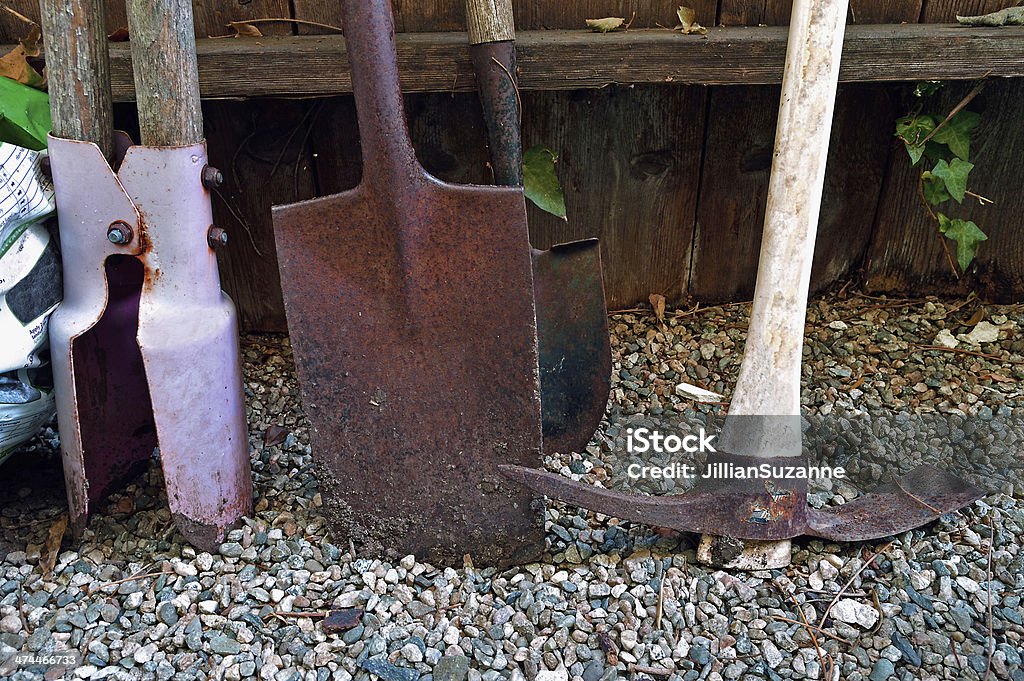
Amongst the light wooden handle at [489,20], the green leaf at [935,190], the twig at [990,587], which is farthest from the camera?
the green leaf at [935,190]

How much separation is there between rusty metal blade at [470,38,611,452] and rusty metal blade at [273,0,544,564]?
0.75ft

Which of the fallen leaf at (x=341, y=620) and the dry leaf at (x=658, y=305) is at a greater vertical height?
the dry leaf at (x=658, y=305)

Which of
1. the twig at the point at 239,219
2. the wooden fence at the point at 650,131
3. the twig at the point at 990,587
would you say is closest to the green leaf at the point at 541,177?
the wooden fence at the point at 650,131

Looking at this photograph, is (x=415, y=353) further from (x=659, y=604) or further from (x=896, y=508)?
(x=896, y=508)

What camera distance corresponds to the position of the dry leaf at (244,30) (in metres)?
1.61

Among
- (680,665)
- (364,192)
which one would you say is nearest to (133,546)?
(364,192)

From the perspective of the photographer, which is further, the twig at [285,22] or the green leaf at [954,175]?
the green leaf at [954,175]

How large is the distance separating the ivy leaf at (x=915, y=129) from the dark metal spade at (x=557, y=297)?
0.70 metres

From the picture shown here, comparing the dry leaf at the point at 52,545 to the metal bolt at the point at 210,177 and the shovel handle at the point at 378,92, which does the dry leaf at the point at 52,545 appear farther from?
the shovel handle at the point at 378,92

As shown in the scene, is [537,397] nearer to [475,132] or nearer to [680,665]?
[680,665]

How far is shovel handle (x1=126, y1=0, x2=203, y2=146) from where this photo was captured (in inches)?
50.1

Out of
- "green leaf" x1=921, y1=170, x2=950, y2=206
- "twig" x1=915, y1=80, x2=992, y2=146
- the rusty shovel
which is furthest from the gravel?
"twig" x1=915, y1=80, x2=992, y2=146

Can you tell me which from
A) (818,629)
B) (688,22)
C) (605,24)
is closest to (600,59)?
(605,24)

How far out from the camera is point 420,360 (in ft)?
4.52
